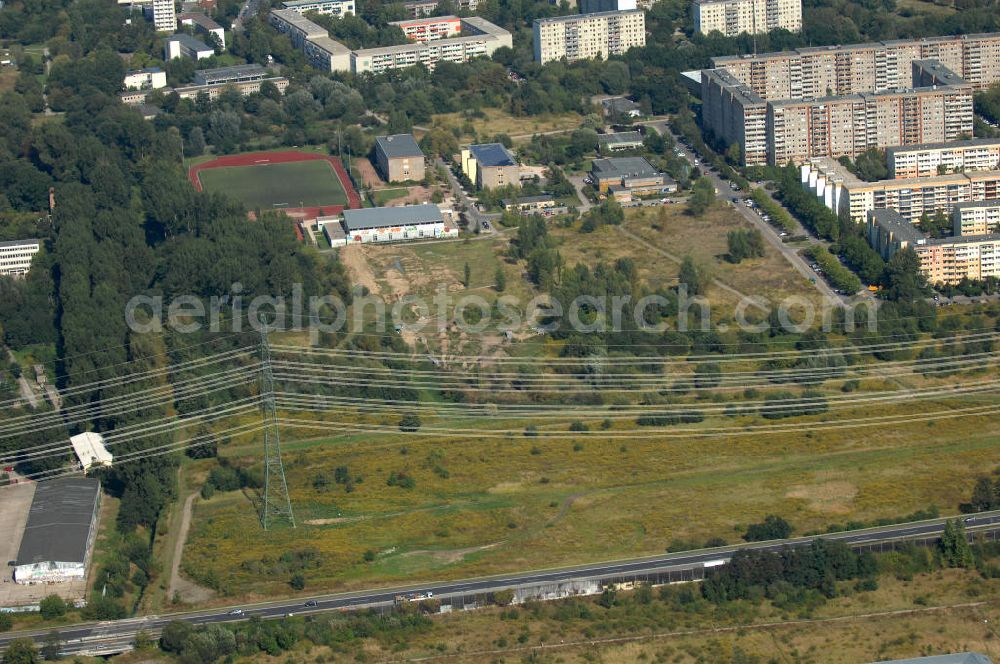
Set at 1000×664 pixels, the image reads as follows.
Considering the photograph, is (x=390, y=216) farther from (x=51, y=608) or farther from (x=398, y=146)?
(x=51, y=608)

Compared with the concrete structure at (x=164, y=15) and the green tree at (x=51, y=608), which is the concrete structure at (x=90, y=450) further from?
the concrete structure at (x=164, y=15)

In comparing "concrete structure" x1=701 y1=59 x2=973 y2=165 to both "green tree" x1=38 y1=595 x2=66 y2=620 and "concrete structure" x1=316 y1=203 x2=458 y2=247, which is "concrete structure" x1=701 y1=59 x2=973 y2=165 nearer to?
"concrete structure" x1=316 y1=203 x2=458 y2=247

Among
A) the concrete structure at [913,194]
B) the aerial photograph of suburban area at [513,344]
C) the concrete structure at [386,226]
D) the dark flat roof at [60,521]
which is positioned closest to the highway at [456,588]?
the aerial photograph of suburban area at [513,344]

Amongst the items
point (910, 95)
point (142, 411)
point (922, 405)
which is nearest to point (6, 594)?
point (142, 411)

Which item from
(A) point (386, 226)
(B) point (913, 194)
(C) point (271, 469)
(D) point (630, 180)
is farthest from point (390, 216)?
(C) point (271, 469)

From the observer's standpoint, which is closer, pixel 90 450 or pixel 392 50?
pixel 90 450

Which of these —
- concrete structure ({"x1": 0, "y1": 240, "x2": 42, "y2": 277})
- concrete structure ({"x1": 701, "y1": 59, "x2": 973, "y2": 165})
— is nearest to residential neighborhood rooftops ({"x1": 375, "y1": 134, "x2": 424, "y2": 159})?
concrete structure ({"x1": 701, "y1": 59, "x2": 973, "y2": 165})
